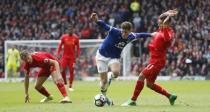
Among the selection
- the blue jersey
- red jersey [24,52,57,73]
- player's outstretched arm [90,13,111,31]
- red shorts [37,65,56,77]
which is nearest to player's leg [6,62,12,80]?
red shorts [37,65,56,77]

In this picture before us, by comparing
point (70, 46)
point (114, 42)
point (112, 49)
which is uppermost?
point (114, 42)

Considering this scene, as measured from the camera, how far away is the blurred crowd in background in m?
38.2

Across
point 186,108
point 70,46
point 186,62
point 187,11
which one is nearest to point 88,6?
point 187,11

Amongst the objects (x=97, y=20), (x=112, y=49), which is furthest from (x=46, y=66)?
(x=97, y=20)

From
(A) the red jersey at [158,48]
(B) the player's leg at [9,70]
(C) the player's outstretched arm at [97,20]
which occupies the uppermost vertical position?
(C) the player's outstretched arm at [97,20]

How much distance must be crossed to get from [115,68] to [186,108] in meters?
2.57

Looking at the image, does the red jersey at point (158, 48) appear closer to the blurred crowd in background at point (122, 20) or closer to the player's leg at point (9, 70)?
the blurred crowd in background at point (122, 20)

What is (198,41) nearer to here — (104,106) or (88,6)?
(88,6)

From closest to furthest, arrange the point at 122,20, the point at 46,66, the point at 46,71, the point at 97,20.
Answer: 1. the point at 97,20
2. the point at 46,66
3. the point at 46,71
4. the point at 122,20

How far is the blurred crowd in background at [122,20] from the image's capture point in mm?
38250

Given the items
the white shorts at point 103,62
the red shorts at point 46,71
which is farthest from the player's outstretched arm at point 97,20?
the red shorts at point 46,71

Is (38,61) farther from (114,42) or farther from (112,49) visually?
(114,42)

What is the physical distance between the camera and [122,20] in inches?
1679

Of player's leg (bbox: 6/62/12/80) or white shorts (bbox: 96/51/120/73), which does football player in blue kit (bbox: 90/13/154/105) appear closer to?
white shorts (bbox: 96/51/120/73)
